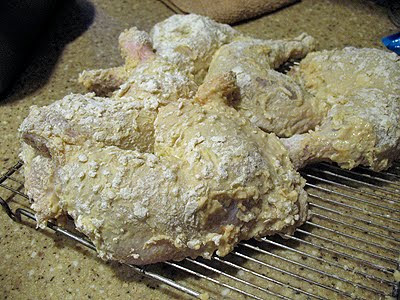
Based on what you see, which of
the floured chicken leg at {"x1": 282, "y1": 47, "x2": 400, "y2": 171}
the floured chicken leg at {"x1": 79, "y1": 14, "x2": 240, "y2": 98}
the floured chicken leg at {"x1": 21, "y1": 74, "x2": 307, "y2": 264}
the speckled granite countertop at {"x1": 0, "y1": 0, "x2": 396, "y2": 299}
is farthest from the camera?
the floured chicken leg at {"x1": 79, "y1": 14, "x2": 240, "y2": 98}

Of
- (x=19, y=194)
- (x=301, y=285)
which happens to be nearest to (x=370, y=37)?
(x=301, y=285)

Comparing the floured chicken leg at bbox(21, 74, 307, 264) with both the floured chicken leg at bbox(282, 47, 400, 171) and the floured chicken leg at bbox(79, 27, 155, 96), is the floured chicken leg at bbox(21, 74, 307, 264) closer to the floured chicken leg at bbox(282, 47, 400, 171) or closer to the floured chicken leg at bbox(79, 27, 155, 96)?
the floured chicken leg at bbox(282, 47, 400, 171)

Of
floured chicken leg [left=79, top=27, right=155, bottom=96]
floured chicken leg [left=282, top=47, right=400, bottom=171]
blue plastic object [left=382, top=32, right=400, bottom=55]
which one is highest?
floured chicken leg [left=79, top=27, right=155, bottom=96]

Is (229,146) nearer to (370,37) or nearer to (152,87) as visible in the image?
(152,87)

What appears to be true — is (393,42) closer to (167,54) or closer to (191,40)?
(191,40)

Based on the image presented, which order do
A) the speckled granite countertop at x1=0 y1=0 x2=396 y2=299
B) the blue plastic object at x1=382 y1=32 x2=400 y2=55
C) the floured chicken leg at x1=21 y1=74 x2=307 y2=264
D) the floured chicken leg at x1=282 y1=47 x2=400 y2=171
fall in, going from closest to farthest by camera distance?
the floured chicken leg at x1=21 y1=74 x2=307 y2=264 < the speckled granite countertop at x1=0 y1=0 x2=396 y2=299 < the floured chicken leg at x1=282 y1=47 x2=400 y2=171 < the blue plastic object at x1=382 y1=32 x2=400 y2=55

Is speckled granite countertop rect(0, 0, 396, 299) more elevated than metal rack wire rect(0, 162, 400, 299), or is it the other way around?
speckled granite countertop rect(0, 0, 396, 299)

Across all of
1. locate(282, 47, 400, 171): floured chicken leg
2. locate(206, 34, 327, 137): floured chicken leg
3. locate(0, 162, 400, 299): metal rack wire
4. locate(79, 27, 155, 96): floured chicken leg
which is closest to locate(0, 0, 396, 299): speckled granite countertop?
locate(0, 162, 400, 299): metal rack wire
